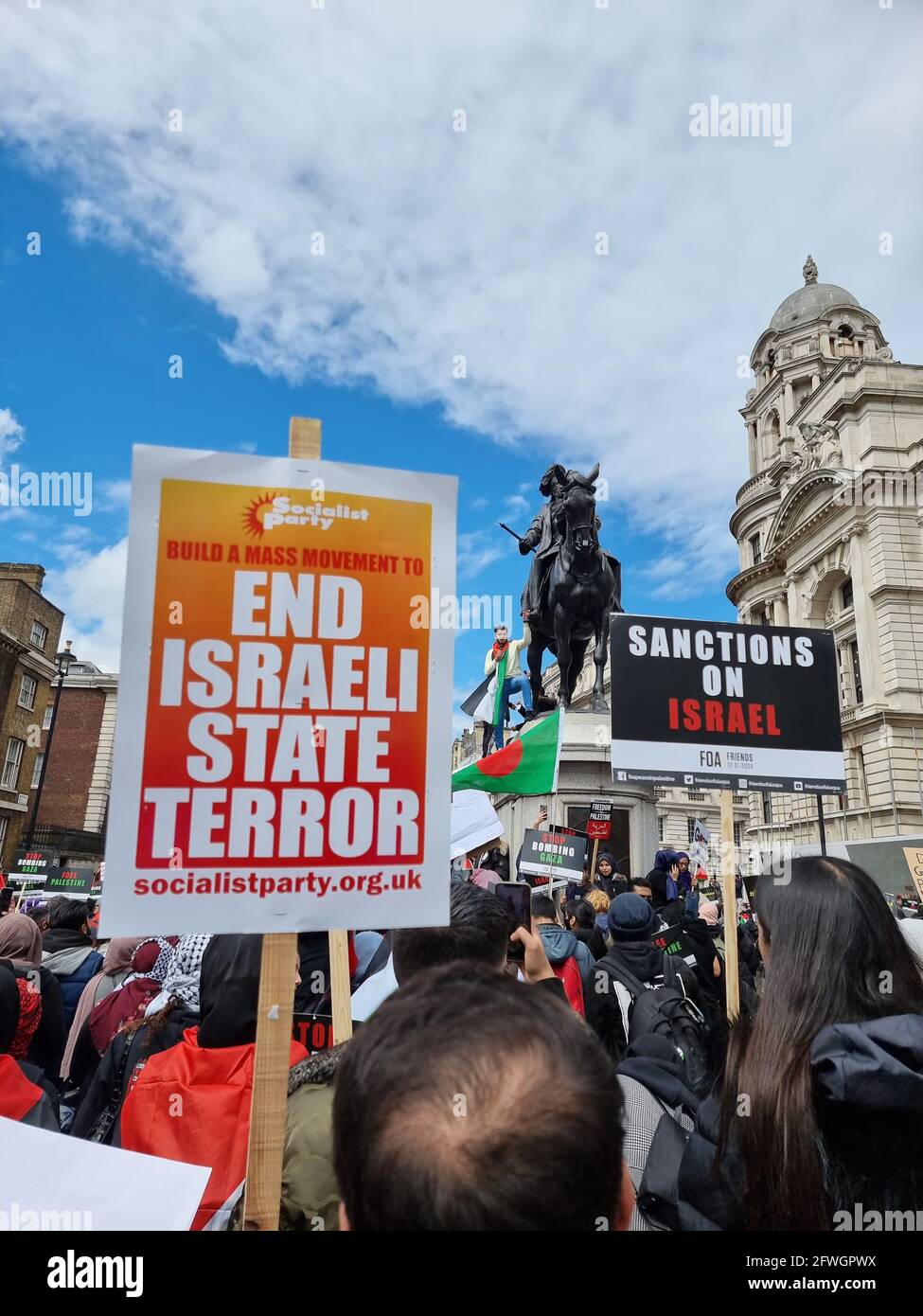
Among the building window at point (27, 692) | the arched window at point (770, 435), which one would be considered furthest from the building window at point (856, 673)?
the building window at point (27, 692)

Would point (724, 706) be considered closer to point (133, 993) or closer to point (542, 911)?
point (542, 911)

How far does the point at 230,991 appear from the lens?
283 centimetres

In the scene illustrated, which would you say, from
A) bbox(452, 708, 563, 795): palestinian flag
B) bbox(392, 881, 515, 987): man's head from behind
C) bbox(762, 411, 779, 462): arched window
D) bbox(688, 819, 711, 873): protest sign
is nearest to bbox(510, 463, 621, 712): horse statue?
bbox(452, 708, 563, 795): palestinian flag

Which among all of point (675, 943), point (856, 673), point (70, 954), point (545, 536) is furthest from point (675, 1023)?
point (856, 673)

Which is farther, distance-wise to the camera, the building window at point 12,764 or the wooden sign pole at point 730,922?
the building window at point 12,764

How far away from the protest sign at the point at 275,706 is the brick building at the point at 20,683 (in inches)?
1526

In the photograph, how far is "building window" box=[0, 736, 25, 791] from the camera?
3791 cm

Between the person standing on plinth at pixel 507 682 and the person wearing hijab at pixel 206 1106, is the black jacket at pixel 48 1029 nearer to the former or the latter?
the person wearing hijab at pixel 206 1106

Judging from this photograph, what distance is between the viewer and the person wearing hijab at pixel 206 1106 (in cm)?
236

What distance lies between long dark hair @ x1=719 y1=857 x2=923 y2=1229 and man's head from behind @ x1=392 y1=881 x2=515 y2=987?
0.72 metres
